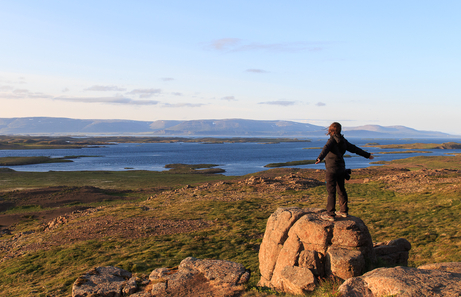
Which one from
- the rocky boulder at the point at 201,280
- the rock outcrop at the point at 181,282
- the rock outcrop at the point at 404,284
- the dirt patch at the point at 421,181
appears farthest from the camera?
the dirt patch at the point at 421,181

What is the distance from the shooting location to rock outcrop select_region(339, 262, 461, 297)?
291 inches

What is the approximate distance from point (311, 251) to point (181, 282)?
4692mm

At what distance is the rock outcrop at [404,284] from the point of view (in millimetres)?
7379

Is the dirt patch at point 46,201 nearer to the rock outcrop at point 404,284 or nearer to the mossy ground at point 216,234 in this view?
the mossy ground at point 216,234

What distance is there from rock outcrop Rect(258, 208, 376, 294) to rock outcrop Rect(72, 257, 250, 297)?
3.75 feet

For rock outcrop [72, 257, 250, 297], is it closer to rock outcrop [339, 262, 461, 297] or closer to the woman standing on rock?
rock outcrop [339, 262, 461, 297]

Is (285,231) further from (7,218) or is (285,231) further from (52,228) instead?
(7,218)

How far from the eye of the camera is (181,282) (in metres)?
11.0

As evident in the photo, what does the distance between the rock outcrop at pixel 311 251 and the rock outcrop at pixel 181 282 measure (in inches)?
45.0

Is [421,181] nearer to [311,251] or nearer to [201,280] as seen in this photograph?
[311,251]

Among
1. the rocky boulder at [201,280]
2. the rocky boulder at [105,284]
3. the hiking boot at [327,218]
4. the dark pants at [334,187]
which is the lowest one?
the rocky boulder at [105,284]

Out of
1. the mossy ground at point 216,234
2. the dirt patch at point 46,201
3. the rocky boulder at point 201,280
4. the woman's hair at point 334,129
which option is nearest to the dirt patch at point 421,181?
the mossy ground at point 216,234

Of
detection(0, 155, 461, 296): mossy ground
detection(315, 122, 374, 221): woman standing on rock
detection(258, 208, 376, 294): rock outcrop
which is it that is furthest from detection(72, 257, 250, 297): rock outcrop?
detection(315, 122, 374, 221): woman standing on rock

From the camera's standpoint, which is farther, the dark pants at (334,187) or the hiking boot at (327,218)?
the hiking boot at (327,218)
